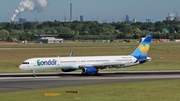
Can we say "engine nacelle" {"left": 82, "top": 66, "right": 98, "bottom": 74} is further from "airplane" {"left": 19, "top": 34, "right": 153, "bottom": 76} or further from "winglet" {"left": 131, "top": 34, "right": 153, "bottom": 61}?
"winglet" {"left": 131, "top": 34, "right": 153, "bottom": 61}

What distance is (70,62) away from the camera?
63.9 m

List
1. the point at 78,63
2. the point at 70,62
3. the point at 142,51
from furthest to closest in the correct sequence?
the point at 142,51 < the point at 78,63 < the point at 70,62

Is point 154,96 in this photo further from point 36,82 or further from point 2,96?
point 36,82

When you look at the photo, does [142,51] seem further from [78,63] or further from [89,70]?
[78,63]

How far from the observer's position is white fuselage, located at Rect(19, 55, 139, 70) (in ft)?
206

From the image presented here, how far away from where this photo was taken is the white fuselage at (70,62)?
6269 cm

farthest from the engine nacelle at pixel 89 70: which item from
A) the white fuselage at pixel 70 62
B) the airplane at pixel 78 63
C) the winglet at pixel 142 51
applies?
the winglet at pixel 142 51

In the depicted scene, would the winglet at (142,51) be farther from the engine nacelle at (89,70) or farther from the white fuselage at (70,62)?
the engine nacelle at (89,70)

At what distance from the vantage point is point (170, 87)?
148ft

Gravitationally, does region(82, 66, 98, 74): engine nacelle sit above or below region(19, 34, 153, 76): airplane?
below

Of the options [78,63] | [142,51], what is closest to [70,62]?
[78,63]

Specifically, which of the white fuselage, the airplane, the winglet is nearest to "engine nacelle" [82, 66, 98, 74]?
the airplane

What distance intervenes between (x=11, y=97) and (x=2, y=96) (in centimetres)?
120

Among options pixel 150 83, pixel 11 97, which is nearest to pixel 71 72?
pixel 150 83
